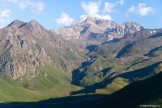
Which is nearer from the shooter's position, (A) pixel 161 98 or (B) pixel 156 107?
(B) pixel 156 107

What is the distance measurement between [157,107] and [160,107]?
1.09m

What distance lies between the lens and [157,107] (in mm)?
128875

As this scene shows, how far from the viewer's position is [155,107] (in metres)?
127

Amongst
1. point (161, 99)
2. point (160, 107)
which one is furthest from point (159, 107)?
point (161, 99)

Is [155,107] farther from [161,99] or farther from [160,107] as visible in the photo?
[161,99]

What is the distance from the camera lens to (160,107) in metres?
129

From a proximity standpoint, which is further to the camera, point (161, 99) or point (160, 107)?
point (161, 99)

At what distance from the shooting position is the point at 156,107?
128125 millimetres

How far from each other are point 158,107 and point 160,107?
0.72m

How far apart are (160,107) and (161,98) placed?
3200cm

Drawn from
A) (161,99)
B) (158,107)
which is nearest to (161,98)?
(161,99)

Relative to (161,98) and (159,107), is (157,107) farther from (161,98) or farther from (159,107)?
(161,98)

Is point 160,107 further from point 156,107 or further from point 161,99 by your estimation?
point 161,99

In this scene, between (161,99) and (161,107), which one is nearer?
(161,107)
